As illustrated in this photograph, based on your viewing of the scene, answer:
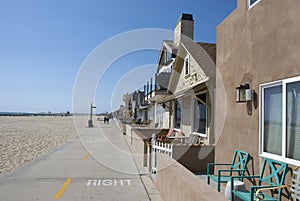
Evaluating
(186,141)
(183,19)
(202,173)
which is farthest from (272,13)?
(183,19)

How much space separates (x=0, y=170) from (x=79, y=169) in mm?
2950

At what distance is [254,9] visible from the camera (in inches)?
224

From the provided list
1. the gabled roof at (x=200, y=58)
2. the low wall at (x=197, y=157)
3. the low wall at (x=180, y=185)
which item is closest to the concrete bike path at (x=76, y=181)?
the low wall at (x=180, y=185)

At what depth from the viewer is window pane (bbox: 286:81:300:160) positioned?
424cm

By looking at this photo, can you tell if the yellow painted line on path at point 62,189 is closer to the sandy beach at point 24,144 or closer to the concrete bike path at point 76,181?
the concrete bike path at point 76,181

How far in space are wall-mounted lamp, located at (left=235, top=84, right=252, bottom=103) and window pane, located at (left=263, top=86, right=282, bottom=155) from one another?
0.44 m

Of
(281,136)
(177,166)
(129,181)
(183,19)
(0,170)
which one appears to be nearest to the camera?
(281,136)

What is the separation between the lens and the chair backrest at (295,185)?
→ 3.98 metres

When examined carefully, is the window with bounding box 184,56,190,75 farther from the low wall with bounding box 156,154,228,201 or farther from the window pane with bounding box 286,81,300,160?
the window pane with bounding box 286,81,300,160

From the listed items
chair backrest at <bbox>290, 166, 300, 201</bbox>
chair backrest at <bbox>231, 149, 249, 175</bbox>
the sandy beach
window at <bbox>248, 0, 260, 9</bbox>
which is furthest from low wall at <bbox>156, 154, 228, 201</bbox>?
the sandy beach

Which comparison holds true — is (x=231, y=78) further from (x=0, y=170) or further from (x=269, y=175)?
(x=0, y=170)

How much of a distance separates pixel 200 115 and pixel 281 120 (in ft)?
22.6

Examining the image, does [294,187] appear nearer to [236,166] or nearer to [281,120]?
[281,120]

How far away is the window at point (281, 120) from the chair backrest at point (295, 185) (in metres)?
0.19
